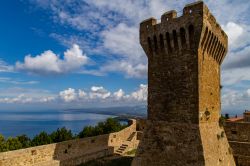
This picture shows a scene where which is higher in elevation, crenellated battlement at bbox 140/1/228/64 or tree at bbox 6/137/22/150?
crenellated battlement at bbox 140/1/228/64

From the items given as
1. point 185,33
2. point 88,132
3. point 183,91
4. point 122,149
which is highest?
point 185,33

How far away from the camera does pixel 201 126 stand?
11.7 meters

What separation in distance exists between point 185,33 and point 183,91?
2.94 metres

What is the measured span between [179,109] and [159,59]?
3.09 m

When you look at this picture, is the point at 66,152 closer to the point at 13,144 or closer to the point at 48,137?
the point at 13,144

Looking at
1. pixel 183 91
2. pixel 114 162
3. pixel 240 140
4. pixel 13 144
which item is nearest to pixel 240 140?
pixel 240 140

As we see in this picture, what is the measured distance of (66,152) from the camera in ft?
60.2

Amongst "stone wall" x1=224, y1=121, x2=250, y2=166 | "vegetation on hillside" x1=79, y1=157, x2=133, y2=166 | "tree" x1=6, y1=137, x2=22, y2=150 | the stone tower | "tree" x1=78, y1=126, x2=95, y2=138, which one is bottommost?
"vegetation on hillside" x1=79, y1=157, x2=133, y2=166

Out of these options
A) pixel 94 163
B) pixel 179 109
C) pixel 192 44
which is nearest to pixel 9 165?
pixel 94 163

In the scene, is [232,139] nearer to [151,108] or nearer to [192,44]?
[151,108]

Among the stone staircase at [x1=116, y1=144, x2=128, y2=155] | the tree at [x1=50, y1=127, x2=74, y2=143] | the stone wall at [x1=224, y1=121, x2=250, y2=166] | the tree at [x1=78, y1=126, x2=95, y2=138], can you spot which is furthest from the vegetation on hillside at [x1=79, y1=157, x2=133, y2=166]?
the tree at [x1=78, y1=126, x2=95, y2=138]

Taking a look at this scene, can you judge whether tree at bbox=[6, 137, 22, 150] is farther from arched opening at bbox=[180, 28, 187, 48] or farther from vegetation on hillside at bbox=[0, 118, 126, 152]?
arched opening at bbox=[180, 28, 187, 48]

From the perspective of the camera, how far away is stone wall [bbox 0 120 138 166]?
48.8ft

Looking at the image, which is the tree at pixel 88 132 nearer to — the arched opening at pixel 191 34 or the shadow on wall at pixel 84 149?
the shadow on wall at pixel 84 149
